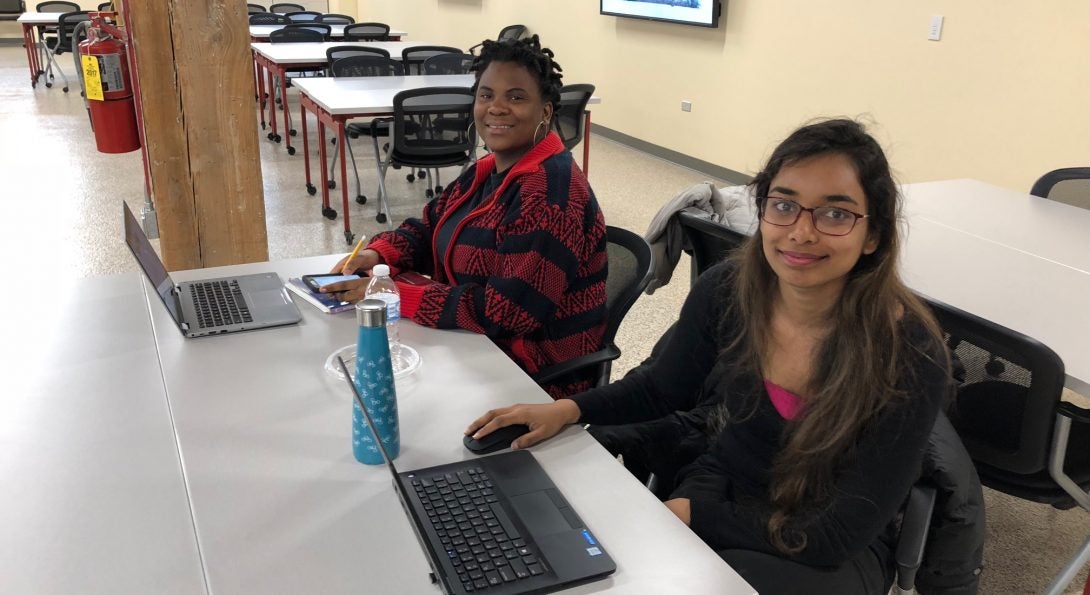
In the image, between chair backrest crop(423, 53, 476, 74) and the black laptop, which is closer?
the black laptop

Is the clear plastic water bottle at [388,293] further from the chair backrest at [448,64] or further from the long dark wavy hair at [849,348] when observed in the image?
the chair backrest at [448,64]

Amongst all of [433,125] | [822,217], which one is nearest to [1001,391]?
[822,217]

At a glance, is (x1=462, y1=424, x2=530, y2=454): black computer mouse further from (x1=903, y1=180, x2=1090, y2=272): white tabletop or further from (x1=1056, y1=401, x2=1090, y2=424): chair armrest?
(x1=903, y1=180, x2=1090, y2=272): white tabletop

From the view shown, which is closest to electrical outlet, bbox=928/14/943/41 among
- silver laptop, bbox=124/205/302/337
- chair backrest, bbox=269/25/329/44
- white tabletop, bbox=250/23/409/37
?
silver laptop, bbox=124/205/302/337

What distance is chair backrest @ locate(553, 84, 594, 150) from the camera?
473cm

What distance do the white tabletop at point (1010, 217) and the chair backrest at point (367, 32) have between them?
618 cm

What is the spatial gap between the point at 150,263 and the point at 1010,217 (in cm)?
267

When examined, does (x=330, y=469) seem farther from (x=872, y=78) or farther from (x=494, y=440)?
(x=872, y=78)

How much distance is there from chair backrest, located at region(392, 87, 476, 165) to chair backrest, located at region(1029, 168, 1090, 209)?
103 inches

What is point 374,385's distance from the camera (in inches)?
49.8

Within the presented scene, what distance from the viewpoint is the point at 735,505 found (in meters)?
1.41

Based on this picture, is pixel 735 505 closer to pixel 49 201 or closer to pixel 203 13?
pixel 203 13

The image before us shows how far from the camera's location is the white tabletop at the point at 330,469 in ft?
3.56

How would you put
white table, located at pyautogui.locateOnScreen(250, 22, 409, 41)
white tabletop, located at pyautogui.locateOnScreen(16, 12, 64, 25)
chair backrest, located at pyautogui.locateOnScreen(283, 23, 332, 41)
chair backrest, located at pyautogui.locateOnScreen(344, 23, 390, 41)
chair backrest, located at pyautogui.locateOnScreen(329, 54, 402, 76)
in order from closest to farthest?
chair backrest, located at pyautogui.locateOnScreen(329, 54, 402, 76), chair backrest, located at pyautogui.locateOnScreen(283, 23, 332, 41), chair backrest, located at pyautogui.locateOnScreen(344, 23, 390, 41), white table, located at pyautogui.locateOnScreen(250, 22, 409, 41), white tabletop, located at pyautogui.locateOnScreen(16, 12, 64, 25)
